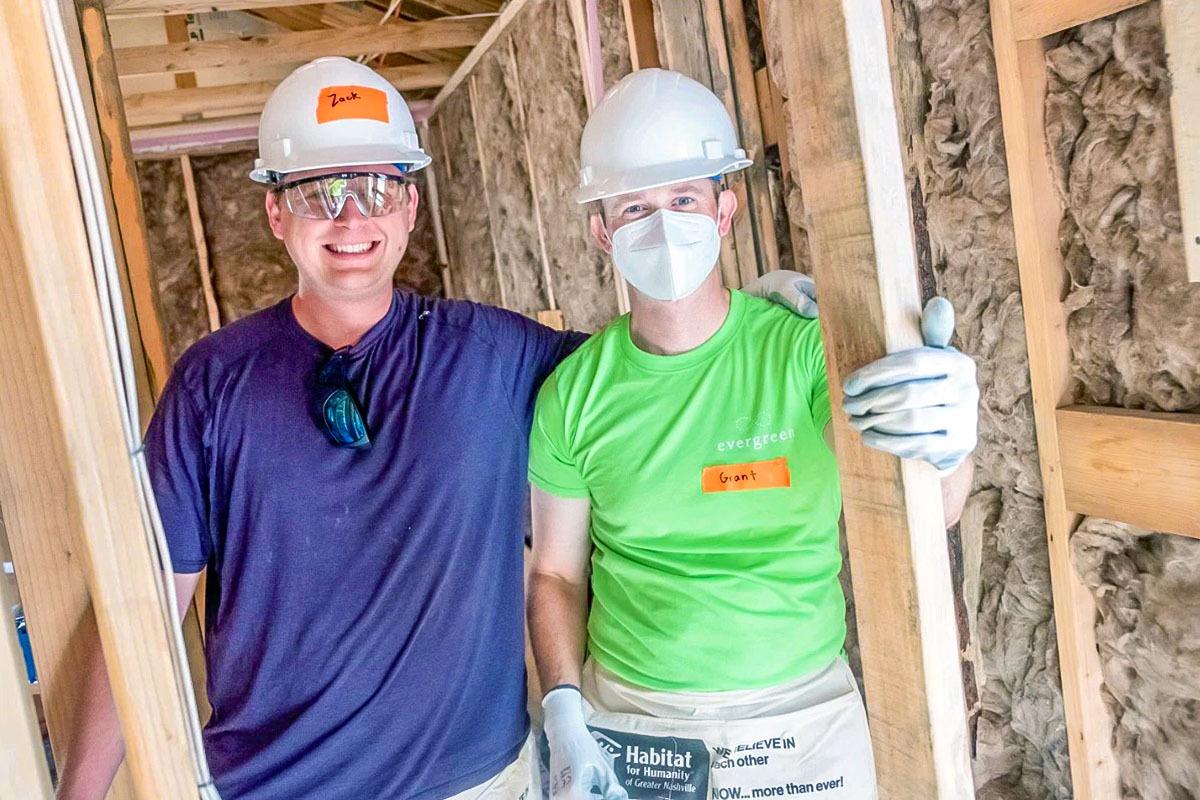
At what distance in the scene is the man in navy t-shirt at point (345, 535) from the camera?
1.41m

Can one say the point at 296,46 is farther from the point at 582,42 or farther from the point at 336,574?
the point at 336,574

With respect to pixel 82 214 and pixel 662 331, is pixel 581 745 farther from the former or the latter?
pixel 82 214

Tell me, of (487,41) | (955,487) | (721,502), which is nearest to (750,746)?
(721,502)

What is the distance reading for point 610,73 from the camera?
11.0 ft

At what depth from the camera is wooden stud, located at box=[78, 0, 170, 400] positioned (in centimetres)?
226

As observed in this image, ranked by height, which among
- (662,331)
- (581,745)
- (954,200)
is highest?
(954,200)

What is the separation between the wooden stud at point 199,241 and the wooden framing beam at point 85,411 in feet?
23.1

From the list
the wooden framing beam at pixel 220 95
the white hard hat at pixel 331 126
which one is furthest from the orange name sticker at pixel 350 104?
the wooden framing beam at pixel 220 95

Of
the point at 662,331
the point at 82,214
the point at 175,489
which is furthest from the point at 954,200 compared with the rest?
the point at 82,214

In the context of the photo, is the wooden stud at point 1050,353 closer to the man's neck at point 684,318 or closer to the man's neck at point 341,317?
the man's neck at point 684,318

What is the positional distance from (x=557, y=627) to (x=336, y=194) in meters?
0.81

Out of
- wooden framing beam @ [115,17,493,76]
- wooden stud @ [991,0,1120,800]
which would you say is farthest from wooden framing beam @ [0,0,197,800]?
wooden framing beam @ [115,17,493,76]

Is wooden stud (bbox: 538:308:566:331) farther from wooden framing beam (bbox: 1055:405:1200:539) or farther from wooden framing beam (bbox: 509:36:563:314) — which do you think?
wooden framing beam (bbox: 1055:405:1200:539)

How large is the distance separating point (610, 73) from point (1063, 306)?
2.08 m
